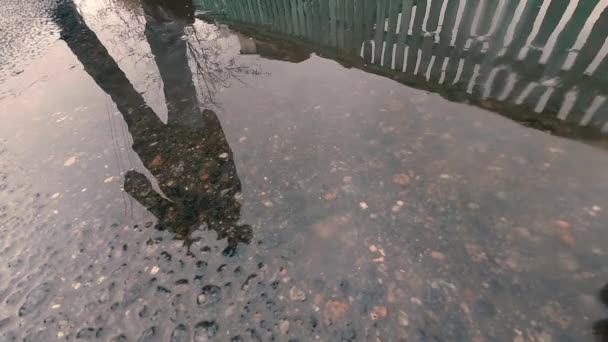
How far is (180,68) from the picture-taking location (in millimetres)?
4699

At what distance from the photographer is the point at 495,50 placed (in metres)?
3.58

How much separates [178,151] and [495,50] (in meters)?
3.61

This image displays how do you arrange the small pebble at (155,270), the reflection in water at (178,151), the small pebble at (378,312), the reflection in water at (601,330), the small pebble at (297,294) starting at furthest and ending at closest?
the reflection in water at (178,151) → the small pebble at (155,270) → the small pebble at (297,294) → the small pebble at (378,312) → the reflection in water at (601,330)

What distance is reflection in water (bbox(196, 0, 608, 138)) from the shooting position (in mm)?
3049

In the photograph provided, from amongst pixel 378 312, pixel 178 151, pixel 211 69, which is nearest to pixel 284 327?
pixel 378 312

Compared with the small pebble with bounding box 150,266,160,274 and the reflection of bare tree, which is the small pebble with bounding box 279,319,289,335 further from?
the reflection of bare tree

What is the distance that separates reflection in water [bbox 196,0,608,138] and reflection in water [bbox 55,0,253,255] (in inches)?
80.7

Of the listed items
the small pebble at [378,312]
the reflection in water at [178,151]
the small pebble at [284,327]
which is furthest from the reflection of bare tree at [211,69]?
the small pebble at [378,312]

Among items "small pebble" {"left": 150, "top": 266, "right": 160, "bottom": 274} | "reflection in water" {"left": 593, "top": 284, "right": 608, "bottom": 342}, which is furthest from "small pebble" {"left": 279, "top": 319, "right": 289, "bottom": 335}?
"reflection in water" {"left": 593, "top": 284, "right": 608, "bottom": 342}

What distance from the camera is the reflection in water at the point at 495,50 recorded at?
10.0 ft

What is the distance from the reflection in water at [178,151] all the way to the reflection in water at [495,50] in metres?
2.05

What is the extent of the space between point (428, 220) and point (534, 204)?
31.3 inches

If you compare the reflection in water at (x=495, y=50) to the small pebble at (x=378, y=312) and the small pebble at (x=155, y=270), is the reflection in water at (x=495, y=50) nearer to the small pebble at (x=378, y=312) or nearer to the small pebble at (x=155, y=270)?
the small pebble at (x=378, y=312)

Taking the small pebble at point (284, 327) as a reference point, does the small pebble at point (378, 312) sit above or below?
above
